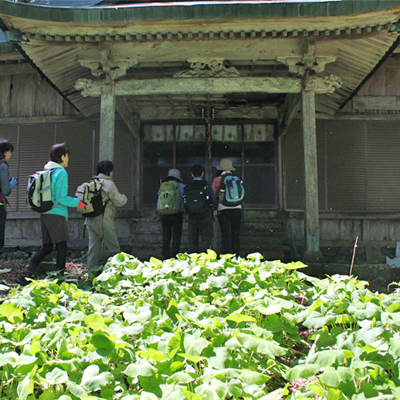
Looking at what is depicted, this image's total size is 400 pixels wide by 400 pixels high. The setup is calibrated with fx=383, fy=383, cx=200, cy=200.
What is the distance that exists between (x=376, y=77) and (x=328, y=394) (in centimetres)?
892

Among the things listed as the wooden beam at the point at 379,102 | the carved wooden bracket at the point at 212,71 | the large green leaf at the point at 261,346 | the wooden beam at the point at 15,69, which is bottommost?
the large green leaf at the point at 261,346

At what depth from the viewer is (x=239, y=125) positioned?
928 cm

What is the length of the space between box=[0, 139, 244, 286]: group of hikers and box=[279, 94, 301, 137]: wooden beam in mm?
2253

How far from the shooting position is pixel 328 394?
1.42 metres

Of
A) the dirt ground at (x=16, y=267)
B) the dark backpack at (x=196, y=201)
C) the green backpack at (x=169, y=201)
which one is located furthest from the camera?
the dirt ground at (x=16, y=267)

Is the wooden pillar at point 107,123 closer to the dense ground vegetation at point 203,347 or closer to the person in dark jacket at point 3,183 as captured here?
the person in dark jacket at point 3,183

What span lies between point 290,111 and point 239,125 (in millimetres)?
1561

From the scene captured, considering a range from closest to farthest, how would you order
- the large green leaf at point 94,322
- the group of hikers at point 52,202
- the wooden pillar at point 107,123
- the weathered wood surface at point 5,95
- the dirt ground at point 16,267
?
the large green leaf at point 94,322
the group of hikers at point 52,202
the wooden pillar at point 107,123
the dirt ground at point 16,267
the weathered wood surface at point 5,95

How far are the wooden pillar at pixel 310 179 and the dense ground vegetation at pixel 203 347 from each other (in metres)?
3.50

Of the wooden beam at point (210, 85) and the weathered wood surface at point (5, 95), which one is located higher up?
the weathered wood surface at point (5, 95)

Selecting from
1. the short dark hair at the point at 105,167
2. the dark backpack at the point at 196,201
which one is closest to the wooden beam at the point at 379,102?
the dark backpack at the point at 196,201

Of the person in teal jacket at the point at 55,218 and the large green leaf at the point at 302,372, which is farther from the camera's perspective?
the person in teal jacket at the point at 55,218

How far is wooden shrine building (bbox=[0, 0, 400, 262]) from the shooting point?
645 centimetres

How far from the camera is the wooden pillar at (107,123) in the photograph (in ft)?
21.0
